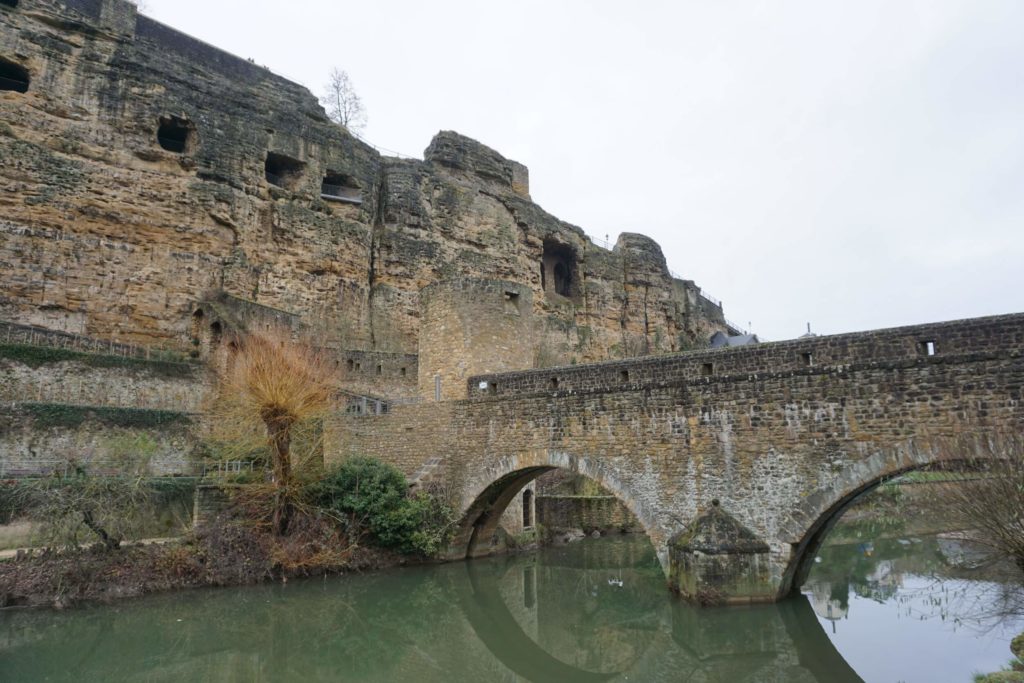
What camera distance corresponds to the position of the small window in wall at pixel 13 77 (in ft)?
62.2

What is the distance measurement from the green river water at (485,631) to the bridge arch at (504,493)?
0.98 meters

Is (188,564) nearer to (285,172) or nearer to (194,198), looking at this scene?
(194,198)

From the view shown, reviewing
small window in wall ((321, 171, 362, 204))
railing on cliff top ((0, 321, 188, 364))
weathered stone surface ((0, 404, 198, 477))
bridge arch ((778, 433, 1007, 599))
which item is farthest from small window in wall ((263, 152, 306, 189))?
bridge arch ((778, 433, 1007, 599))

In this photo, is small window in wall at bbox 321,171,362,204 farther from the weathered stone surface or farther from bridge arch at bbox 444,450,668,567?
bridge arch at bbox 444,450,668,567

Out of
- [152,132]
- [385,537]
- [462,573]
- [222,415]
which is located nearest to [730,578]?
[462,573]

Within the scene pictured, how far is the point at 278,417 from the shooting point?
43.2 ft

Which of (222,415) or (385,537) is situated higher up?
(222,415)

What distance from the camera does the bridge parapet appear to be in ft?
26.8

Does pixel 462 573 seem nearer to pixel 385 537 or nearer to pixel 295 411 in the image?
pixel 385 537

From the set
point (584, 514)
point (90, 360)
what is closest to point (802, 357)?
point (584, 514)

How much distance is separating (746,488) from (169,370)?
14.4 meters

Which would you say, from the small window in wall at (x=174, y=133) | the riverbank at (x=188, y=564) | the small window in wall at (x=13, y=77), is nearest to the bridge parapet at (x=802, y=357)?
the riverbank at (x=188, y=564)

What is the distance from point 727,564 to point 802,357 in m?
3.22

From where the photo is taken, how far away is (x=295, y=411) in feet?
43.4
